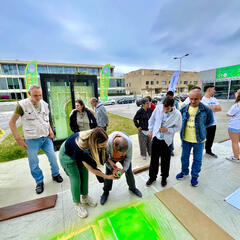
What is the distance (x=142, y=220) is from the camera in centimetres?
162

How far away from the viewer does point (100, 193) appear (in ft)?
6.96

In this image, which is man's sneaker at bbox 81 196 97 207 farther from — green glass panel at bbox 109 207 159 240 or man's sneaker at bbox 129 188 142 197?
man's sneaker at bbox 129 188 142 197

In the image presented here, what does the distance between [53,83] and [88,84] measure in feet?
3.47

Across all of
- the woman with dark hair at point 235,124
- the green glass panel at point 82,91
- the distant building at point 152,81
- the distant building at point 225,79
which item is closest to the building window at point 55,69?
the distant building at point 152,81

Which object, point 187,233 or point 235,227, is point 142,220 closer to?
point 187,233

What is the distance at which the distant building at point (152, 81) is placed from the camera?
3872 cm

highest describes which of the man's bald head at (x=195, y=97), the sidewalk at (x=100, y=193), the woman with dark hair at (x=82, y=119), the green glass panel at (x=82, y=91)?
the green glass panel at (x=82, y=91)

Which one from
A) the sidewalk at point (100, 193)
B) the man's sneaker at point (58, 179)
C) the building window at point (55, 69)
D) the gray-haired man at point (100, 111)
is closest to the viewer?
the sidewalk at point (100, 193)

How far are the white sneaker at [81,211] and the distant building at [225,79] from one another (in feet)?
76.4

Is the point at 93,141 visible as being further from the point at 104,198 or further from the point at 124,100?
the point at 124,100

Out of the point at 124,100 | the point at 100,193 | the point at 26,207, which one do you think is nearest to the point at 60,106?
the point at 26,207

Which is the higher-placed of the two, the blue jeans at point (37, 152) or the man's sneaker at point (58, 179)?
the blue jeans at point (37, 152)

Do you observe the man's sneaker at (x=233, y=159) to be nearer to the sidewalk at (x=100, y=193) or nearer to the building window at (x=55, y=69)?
the sidewalk at (x=100, y=193)

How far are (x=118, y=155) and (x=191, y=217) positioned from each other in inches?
51.1
